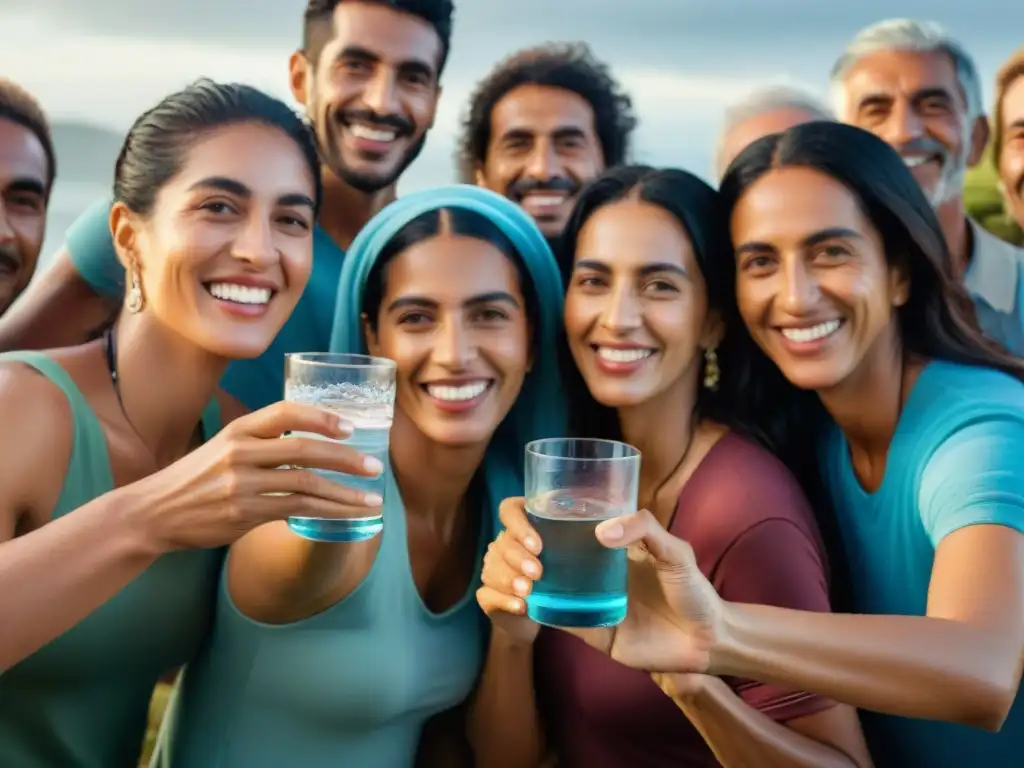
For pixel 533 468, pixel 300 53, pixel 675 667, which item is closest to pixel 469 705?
pixel 675 667

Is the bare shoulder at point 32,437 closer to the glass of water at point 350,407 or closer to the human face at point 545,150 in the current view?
the glass of water at point 350,407

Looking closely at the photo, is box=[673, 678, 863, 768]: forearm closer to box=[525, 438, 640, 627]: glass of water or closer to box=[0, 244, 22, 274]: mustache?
box=[525, 438, 640, 627]: glass of water

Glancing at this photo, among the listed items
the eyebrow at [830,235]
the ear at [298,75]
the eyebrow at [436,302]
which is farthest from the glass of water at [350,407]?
the ear at [298,75]

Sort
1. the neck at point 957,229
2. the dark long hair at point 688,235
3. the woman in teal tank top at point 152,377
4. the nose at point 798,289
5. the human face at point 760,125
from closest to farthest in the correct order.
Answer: the woman in teal tank top at point 152,377 < the nose at point 798,289 < the dark long hair at point 688,235 < the neck at point 957,229 < the human face at point 760,125

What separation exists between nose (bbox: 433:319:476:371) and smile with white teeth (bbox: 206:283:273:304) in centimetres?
33

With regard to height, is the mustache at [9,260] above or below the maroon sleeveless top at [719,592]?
above

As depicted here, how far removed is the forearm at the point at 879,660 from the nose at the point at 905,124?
170 cm

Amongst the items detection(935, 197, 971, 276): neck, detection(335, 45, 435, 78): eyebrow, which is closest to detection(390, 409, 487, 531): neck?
detection(335, 45, 435, 78): eyebrow

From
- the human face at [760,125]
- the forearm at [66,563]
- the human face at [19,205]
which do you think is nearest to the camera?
the forearm at [66,563]

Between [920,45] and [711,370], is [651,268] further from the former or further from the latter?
[920,45]

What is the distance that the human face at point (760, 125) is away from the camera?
3.08 meters

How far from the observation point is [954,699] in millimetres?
A: 1418

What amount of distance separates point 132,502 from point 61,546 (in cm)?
11

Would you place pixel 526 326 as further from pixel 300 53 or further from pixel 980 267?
pixel 980 267
